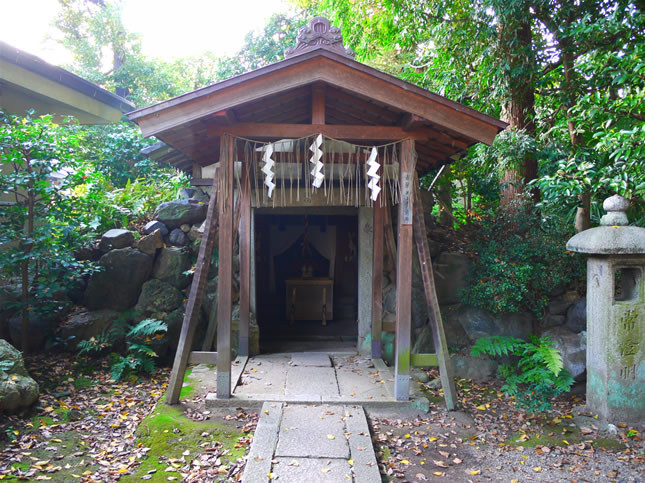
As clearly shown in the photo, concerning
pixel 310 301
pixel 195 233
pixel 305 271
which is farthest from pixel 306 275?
pixel 195 233

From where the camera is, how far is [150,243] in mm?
7734

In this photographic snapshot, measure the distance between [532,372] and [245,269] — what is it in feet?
15.4

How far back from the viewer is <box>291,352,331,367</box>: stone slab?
7234 millimetres

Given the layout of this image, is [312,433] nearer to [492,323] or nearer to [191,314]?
[191,314]

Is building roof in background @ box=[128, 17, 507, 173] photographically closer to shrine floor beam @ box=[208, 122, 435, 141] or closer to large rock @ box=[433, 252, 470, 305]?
shrine floor beam @ box=[208, 122, 435, 141]

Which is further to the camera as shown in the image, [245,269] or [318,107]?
[245,269]

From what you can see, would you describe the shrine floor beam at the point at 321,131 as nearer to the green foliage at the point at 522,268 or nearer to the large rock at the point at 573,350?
the green foliage at the point at 522,268

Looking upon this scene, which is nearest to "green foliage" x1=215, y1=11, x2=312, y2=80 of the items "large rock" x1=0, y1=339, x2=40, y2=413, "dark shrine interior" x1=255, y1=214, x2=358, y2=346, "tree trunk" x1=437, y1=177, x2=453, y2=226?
"dark shrine interior" x1=255, y1=214, x2=358, y2=346

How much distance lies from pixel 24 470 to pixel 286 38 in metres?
14.7

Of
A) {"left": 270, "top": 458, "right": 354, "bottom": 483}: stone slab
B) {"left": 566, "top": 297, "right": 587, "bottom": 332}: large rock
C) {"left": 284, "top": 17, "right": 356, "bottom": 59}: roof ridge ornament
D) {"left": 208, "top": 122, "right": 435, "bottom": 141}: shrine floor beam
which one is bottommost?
{"left": 270, "top": 458, "right": 354, "bottom": 483}: stone slab

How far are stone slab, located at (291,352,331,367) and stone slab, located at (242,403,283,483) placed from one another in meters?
1.76

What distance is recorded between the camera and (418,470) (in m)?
4.31

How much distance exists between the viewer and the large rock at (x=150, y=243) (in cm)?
770

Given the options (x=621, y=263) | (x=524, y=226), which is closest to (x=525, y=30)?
(x=524, y=226)
